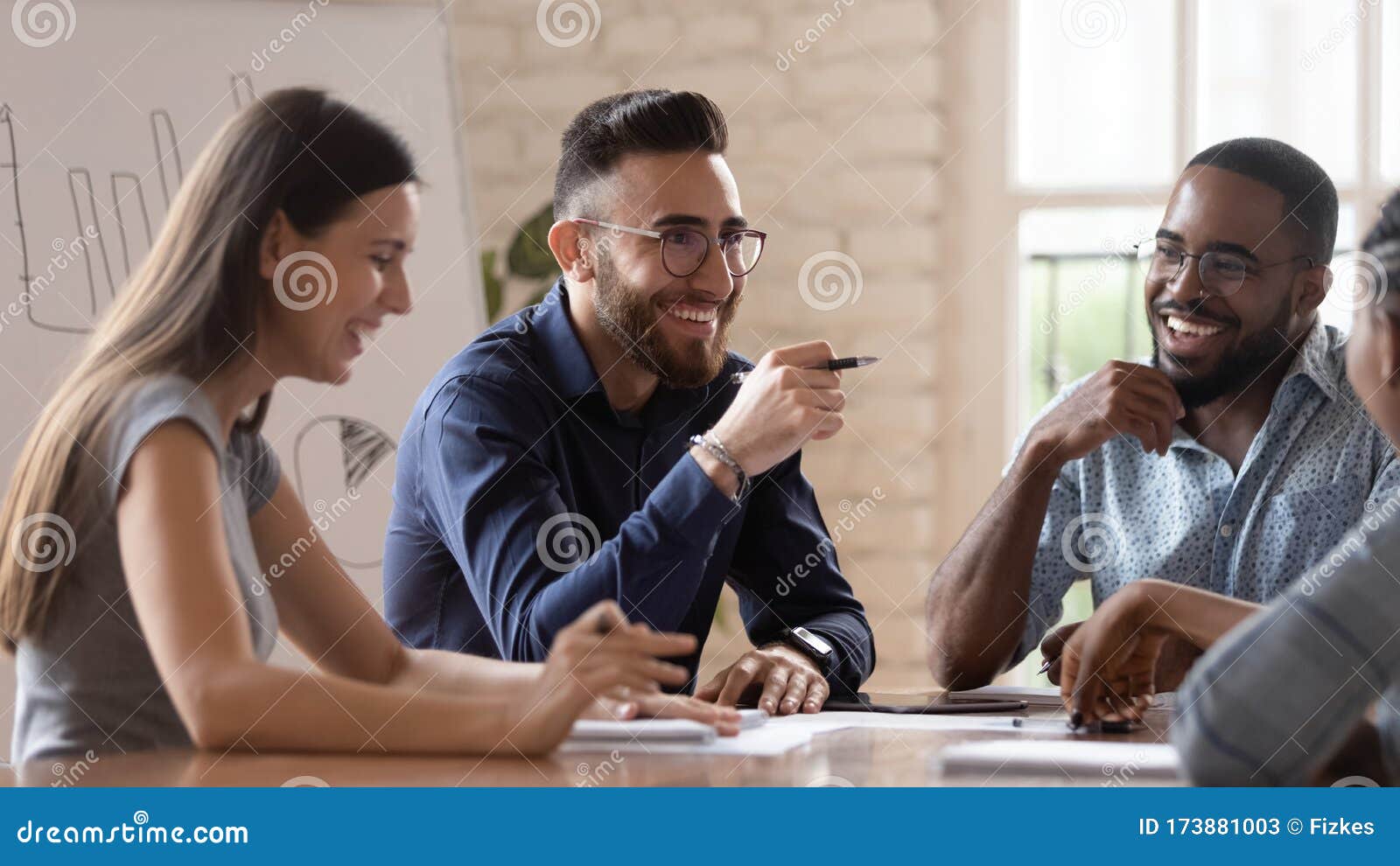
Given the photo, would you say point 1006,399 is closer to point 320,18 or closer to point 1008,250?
point 1008,250

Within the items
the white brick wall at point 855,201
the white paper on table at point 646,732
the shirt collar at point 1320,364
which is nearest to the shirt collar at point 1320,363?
the shirt collar at point 1320,364

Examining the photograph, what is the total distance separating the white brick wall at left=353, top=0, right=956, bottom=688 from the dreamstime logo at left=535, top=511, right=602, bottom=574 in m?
1.28

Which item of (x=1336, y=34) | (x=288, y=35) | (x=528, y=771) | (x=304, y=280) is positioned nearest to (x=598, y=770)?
(x=528, y=771)

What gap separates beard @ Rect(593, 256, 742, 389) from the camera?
1540 mm

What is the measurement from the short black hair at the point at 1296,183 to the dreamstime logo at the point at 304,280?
42.1 inches

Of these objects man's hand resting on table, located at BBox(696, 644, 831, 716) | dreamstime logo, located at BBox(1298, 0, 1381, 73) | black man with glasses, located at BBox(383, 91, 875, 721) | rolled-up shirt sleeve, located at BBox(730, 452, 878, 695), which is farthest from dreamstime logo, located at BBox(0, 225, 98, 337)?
dreamstime logo, located at BBox(1298, 0, 1381, 73)

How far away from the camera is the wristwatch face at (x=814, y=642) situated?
1.46 metres

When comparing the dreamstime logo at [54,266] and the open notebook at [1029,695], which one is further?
the dreamstime logo at [54,266]

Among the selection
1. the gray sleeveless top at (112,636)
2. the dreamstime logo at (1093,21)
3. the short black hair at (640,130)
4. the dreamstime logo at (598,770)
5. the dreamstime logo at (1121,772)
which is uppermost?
the dreamstime logo at (1093,21)

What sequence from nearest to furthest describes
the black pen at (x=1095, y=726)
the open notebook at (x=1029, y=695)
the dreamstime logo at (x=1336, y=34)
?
the black pen at (x=1095, y=726), the open notebook at (x=1029, y=695), the dreamstime logo at (x=1336, y=34)

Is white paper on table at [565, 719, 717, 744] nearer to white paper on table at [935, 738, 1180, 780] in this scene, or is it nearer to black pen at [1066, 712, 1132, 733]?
white paper on table at [935, 738, 1180, 780]

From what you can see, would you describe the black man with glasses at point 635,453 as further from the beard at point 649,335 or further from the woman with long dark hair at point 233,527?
the woman with long dark hair at point 233,527

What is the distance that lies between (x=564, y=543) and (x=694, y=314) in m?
0.34

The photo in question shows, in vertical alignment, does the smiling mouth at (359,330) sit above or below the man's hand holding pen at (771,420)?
above
